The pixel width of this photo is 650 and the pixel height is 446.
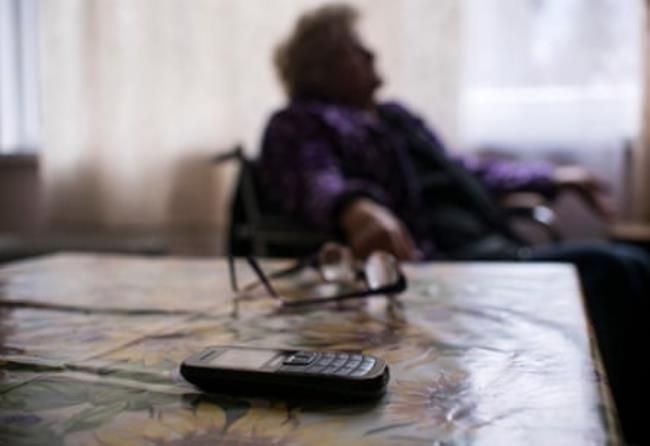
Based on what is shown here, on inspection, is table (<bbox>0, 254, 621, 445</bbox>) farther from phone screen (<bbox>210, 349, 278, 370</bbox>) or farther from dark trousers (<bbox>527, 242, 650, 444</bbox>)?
dark trousers (<bbox>527, 242, 650, 444</bbox>)

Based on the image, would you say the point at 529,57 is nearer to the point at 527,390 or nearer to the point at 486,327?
the point at 486,327

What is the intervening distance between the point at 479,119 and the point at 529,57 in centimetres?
24

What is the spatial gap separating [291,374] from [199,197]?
2.03m

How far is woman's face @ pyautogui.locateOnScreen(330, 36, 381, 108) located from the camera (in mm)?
1757

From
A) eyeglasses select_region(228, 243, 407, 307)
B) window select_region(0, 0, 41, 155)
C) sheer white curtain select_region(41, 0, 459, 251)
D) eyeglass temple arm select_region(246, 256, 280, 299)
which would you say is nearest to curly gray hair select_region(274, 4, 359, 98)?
sheer white curtain select_region(41, 0, 459, 251)

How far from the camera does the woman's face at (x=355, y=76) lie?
5.76ft

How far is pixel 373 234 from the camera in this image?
1182 mm

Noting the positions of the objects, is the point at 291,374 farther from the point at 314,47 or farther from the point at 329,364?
the point at 314,47

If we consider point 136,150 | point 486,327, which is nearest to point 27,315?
point 486,327

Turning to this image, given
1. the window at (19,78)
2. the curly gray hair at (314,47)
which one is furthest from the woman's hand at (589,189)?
the window at (19,78)

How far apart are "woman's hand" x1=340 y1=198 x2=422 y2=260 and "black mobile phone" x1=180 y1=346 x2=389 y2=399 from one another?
0.68 m

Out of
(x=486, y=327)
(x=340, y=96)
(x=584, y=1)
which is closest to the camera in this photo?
(x=486, y=327)

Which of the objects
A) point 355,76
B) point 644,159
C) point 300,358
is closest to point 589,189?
point 644,159

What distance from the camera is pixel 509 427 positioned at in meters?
0.39
